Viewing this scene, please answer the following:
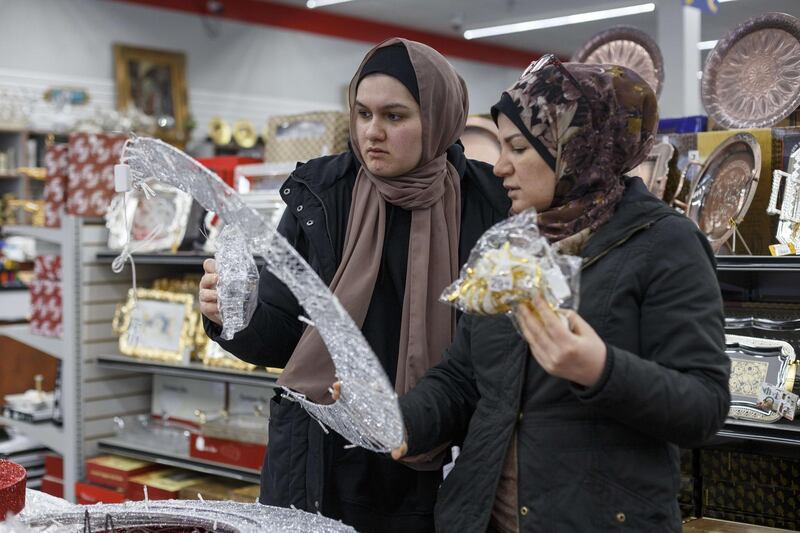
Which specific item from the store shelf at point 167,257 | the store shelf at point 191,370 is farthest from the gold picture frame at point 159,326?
the store shelf at point 167,257

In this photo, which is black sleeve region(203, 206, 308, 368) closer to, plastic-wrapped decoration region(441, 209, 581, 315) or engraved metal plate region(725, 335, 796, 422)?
plastic-wrapped decoration region(441, 209, 581, 315)

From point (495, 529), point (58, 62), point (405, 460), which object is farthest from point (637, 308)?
point (58, 62)

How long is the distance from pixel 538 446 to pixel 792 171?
149 cm

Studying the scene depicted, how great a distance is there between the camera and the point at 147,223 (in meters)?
4.13

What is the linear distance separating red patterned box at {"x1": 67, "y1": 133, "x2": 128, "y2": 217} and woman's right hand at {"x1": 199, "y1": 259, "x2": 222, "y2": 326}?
8.58ft

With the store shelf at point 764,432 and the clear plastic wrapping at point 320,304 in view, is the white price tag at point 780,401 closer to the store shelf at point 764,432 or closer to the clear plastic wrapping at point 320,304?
the store shelf at point 764,432

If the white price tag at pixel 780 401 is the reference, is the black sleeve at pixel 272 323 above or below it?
above

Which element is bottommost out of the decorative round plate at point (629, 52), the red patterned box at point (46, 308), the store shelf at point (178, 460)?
the store shelf at point (178, 460)

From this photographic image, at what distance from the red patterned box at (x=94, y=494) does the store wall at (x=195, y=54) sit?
20.1ft

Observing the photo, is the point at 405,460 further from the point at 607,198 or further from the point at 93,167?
the point at 93,167

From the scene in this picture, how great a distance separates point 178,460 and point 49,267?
1.20 m

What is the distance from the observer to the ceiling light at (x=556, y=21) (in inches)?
424

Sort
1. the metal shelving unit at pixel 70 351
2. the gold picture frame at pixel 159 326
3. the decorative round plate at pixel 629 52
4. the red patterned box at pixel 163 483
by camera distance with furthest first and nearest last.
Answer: the metal shelving unit at pixel 70 351 → the gold picture frame at pixel 159 326 → the red patterned box at pixel 163 483 → the decorative round plate at pixel 629 52

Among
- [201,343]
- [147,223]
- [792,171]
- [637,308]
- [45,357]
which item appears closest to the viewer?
[637,308]
